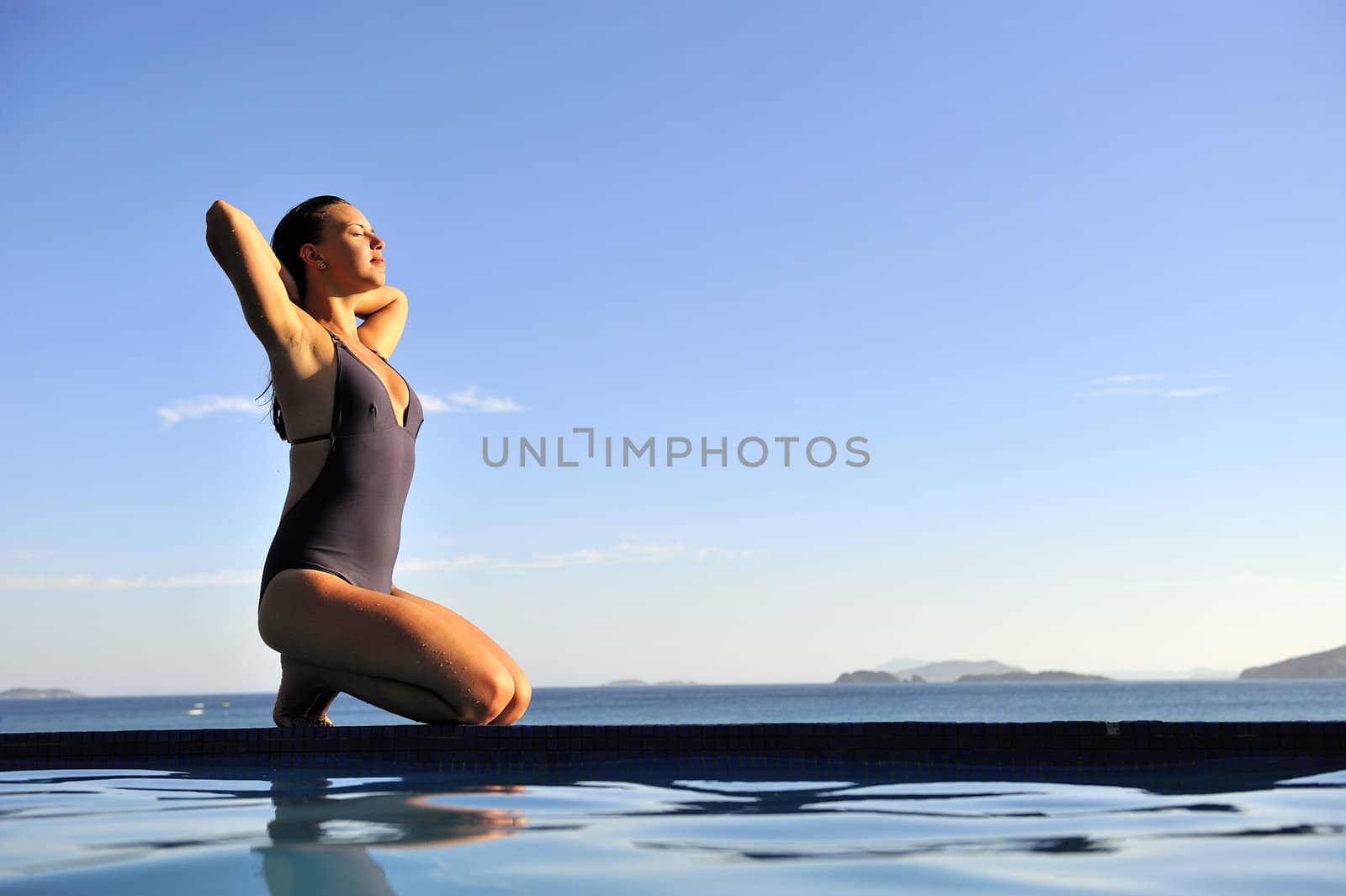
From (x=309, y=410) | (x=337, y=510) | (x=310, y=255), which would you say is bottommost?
(x=337, y=510)

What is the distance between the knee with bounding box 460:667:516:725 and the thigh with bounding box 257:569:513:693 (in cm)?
2

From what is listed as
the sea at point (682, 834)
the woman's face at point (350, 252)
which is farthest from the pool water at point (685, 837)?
the woman's face at point (350, 252)

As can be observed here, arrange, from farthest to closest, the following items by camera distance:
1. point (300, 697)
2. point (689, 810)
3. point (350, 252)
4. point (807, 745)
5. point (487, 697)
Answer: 1. point (350, 252)
2. point (300, 697)
3. point (487, 697)
4. point (807, 745)
5. point (689, 810)

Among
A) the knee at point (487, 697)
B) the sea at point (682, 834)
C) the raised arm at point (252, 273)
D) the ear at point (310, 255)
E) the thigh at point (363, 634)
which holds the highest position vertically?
the ear at point (310, 255)

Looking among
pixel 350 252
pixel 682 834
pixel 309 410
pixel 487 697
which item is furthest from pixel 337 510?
pixel 682 834

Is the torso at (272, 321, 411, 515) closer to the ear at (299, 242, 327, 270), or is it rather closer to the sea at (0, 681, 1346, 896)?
the ear at (299, 242, 327, 270)

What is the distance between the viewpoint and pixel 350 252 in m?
4.99

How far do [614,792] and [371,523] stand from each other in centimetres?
175

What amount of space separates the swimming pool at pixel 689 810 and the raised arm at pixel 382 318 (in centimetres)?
188

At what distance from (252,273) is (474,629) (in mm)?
1660

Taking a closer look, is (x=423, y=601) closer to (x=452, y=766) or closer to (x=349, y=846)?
(x=452, y=766)

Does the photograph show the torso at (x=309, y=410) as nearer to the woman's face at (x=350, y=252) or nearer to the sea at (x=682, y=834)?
the woman's face at (x=350, y=252)

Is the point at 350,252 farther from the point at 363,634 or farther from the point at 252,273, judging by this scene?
the point at 363,634

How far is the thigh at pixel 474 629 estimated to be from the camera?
4.70m
